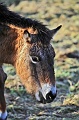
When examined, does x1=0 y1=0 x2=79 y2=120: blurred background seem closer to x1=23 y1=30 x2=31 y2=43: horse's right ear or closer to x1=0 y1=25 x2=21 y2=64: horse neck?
x1=0 y1=25 x2=21 y2=64: horse neck

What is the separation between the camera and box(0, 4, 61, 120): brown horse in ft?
24.1

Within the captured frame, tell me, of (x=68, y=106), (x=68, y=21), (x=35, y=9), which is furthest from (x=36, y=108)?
(x=35, y=9)

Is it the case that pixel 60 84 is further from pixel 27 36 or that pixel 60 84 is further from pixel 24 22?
pixel 27 36

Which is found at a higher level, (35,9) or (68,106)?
(35,9)

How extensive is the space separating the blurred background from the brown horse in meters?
1.33

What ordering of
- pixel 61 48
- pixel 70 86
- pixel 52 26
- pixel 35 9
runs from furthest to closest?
pixel 35 9 < pixel 52 26 < pixel 61 48 < pixel 70 86

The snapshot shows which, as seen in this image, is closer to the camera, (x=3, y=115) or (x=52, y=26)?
(x=3, y=115)

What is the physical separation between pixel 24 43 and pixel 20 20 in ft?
1.52

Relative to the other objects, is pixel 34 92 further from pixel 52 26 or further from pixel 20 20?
pixel 52 26

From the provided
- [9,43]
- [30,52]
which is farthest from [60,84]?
[30,52]

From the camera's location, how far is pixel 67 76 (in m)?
11.2

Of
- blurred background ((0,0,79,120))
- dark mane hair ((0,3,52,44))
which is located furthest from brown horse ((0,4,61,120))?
blurred background ((0,0,79,120))

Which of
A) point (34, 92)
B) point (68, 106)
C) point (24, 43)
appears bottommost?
point (68, 106)

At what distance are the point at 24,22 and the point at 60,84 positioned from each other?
3.23 meters
